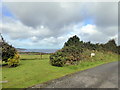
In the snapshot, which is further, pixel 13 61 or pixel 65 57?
pixel 65 57

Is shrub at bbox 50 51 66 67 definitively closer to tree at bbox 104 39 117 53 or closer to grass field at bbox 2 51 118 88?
grass field at bbox 2 51 118 88

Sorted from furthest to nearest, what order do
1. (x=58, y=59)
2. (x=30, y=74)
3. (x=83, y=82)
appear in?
1. (x=58, y=59)
2. (x=30, y=74)
3. (x=83, y=82)

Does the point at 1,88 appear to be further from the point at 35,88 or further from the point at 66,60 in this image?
the point at 66,60

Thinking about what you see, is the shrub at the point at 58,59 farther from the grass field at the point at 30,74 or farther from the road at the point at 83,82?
the road at the point at 83,82

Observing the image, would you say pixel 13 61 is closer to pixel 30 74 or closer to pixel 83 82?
pixel 30 74

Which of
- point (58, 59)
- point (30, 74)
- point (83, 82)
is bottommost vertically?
point (83, 82)

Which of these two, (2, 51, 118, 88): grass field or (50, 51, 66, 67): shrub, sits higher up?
(50, 51, 66, 67): shrub

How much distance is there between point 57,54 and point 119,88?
6722 millimetres

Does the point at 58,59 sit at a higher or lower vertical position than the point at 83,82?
higher

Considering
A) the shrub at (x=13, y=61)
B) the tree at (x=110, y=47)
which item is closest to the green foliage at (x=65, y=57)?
the shrub at (x=13, y=61)

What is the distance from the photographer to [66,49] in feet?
37.2

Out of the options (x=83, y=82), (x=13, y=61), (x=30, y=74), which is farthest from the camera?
(x=13, y=61)

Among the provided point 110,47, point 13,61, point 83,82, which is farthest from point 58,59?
point 110,47

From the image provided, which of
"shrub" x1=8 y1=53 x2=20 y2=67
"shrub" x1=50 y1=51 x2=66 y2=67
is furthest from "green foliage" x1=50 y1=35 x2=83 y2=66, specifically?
"shrub" x1=8 y1=53 x2=20 y2=67
